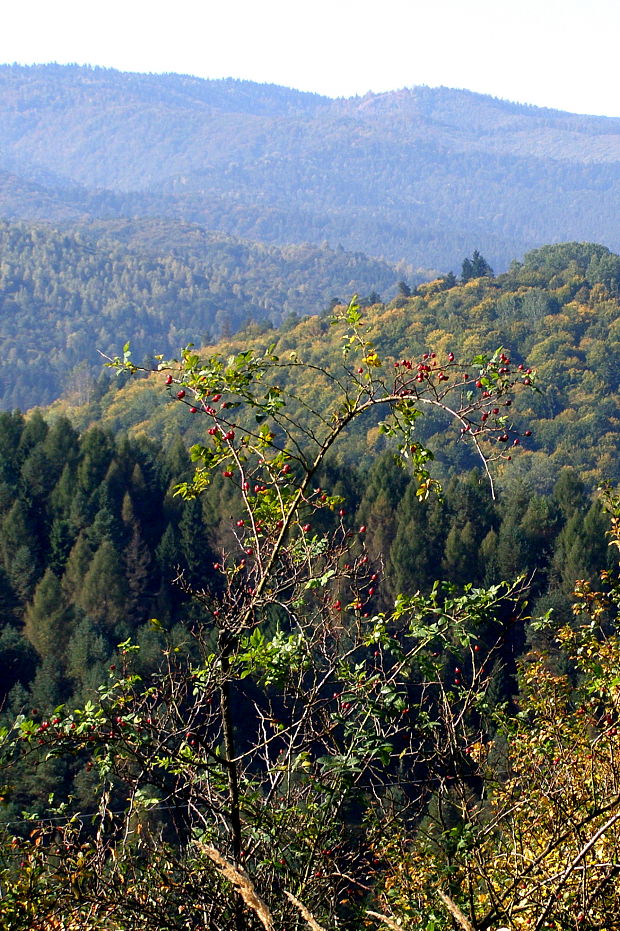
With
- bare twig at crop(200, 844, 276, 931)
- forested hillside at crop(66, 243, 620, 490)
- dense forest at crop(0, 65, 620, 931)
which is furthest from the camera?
forested hillside at crop(66, 243, 620, 490)

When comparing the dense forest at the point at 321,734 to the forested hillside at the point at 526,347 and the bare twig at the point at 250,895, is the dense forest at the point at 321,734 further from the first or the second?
the forested hillside at the point at 526,347

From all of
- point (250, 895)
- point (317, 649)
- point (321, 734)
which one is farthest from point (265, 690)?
point (250, 895)

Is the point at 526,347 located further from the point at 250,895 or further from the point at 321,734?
the point at 250,895

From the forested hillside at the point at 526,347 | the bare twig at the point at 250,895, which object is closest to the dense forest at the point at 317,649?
the bare twig at the point at 250,895

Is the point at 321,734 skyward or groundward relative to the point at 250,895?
groundward

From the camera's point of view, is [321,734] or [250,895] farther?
[321,734]

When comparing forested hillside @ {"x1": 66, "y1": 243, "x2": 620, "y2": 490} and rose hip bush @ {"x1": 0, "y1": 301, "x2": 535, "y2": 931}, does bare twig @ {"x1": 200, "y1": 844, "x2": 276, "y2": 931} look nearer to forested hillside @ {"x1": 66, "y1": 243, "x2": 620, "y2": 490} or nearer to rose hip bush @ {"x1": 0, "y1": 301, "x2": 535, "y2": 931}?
rose hip bush @ {"x1": 0, "y1": 301, "x2": 535, "y2": 931}

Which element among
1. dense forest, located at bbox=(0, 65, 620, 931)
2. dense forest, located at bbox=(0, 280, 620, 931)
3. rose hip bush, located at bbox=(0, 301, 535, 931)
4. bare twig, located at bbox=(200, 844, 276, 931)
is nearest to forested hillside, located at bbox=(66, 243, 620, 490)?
dense forest, located at bbox=(0, 65, 620, 931)

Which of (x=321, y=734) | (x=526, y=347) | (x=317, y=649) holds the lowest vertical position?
(x=526, y=347)

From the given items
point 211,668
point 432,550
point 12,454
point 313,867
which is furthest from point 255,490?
point 12,454

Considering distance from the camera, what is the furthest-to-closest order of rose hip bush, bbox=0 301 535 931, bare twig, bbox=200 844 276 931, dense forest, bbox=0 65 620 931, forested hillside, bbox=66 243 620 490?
forested hillside, bbox=66 243 620 490, dense forest, bbox=0 65 620 931, rose hip bush, bbox=0 301 535 931, bare twig, bbox=200 844 276 931

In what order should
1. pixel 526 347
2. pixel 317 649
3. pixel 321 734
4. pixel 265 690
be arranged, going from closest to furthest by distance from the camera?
pixel 321 734 < pixel 265 690 < pixel 317 649 < pixel 526 347

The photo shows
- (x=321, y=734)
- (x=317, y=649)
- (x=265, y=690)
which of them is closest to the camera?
(x=321, y=734)

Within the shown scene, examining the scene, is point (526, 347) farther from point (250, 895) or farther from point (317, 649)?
point (250, 895)
